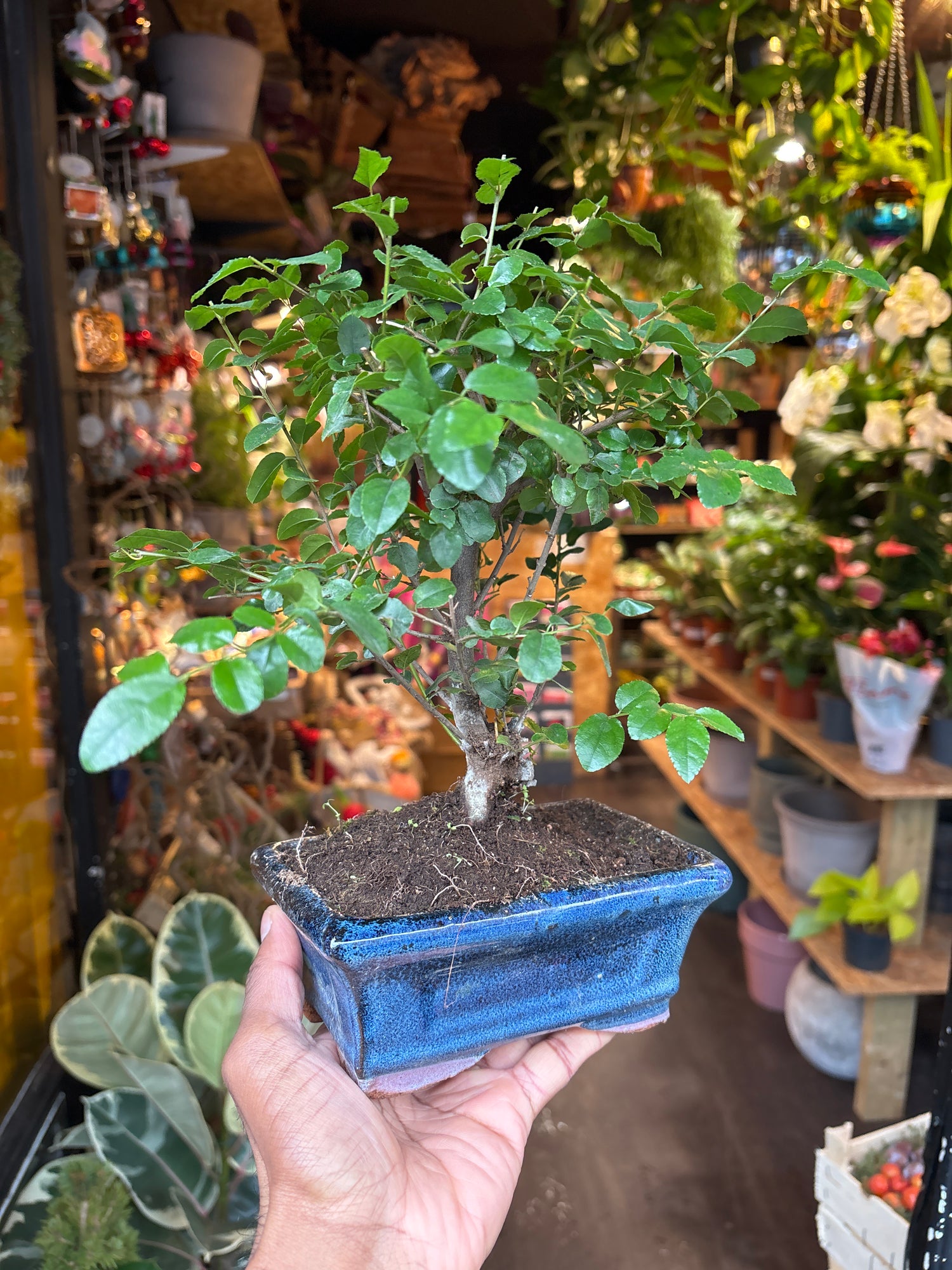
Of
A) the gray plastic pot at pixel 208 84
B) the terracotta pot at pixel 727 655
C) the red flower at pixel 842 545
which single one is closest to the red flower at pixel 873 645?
the red flower at pixel 842 545

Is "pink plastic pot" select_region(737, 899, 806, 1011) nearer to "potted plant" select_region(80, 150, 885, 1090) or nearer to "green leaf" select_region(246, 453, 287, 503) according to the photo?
"potted plant" select_region(80, 150, 885, 1090)

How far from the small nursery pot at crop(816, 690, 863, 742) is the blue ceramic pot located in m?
1.50

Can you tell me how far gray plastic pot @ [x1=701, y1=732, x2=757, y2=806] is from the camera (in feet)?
9.86

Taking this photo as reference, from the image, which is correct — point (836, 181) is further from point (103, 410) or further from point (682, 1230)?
point (682, 1230)

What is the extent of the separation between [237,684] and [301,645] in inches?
1.7

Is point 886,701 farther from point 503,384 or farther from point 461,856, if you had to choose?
point 503,384

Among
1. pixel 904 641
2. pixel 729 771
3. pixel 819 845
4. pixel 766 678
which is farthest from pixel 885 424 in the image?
pixel 729 771

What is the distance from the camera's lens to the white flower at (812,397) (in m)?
2.21

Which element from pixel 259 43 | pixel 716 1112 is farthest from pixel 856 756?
pixel 259 43

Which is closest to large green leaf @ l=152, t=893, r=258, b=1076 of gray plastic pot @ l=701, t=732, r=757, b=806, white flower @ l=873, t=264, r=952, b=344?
white flower @ l=873, t=264, r=952, b=344

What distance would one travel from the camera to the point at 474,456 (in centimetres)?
50

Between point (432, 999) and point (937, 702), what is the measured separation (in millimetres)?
1728

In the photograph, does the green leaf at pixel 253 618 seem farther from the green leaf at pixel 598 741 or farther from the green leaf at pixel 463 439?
the green leaf at pixel 598 741

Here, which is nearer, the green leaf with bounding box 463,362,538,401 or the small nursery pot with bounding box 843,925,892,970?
the green leaf with bounding box 463,362,538,401
